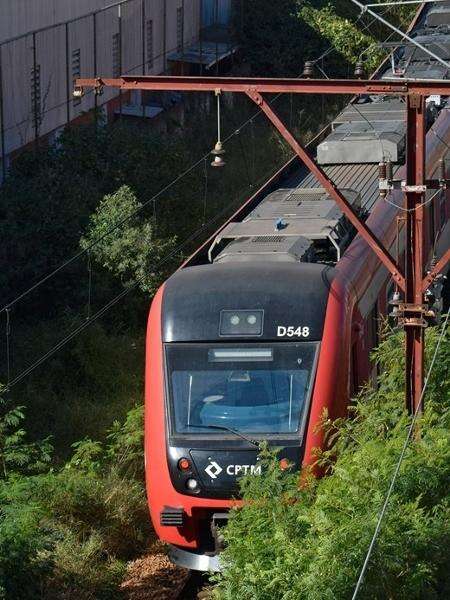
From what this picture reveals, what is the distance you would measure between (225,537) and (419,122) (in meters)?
4.22

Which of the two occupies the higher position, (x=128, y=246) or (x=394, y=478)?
(x=394, y=478)

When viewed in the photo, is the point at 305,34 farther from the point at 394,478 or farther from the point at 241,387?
the point at 394,478

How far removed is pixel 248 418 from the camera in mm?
11641

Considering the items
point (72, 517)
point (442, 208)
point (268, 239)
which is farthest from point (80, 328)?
point (442, 208)

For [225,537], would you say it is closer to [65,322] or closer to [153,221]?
[65,322]

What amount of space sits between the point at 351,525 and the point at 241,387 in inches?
122

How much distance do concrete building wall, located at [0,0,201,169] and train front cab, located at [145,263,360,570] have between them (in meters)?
12.8

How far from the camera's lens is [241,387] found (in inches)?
461

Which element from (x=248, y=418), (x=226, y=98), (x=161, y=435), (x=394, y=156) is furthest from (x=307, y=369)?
(x=226, y=98)

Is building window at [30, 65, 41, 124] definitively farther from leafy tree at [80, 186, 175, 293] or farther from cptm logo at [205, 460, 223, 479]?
cptm logo at [205, 460, 223, 479]

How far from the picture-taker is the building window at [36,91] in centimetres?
2502

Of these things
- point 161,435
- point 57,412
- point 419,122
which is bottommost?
point 57,412

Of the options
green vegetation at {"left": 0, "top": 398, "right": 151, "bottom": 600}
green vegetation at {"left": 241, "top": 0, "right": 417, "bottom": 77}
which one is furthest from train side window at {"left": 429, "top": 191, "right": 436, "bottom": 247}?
green vegetation at {"left": 241, "top": 0, "right": 417, "bottom": 77}

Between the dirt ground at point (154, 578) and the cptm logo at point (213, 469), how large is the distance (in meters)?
1.42
